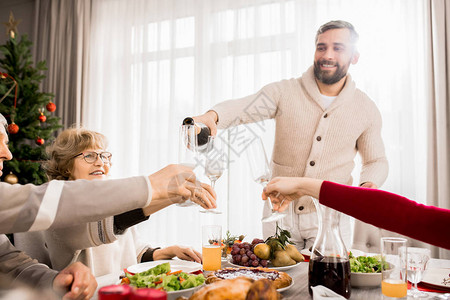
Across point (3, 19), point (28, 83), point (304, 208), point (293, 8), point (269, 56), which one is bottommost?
point (304, 208)

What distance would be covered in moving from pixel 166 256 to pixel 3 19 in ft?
15.2

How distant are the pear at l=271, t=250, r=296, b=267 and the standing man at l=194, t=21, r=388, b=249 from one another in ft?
3.20

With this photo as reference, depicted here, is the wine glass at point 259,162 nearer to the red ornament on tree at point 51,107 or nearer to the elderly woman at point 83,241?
the elderly woman at point 83,241

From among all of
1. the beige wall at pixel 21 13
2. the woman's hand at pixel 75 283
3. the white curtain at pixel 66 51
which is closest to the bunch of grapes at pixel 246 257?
the woman's hand at pixel 75 283

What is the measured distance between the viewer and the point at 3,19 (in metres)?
4.94

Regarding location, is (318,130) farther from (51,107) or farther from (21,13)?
(21,13)

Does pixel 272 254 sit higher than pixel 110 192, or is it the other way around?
pixel 110 192

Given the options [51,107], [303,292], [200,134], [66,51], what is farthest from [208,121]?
[66,51]

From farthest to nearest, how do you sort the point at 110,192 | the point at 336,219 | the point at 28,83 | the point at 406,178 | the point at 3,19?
the point at 3,19, the point at 28,83, the point at 406,178, the point at 336,219, the point at 110,192

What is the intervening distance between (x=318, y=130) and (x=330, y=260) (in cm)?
142

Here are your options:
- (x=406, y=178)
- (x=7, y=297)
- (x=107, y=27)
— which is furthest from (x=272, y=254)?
(x=107, y=27)

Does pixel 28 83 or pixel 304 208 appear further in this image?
pixel 28 83

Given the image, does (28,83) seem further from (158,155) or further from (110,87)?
(158,155)

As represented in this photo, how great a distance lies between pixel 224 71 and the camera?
381cm
